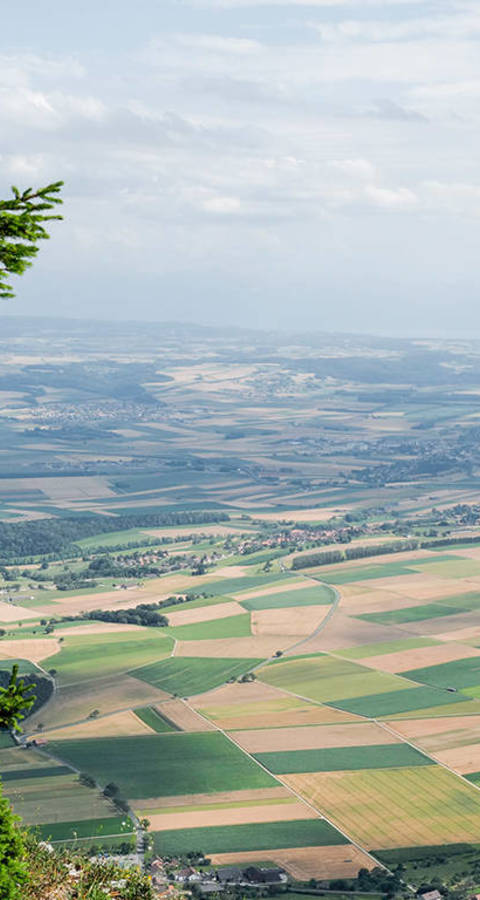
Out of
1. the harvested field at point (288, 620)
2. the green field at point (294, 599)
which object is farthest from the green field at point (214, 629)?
the green field at point (294, 599)

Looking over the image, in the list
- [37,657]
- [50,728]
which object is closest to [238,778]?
[50,728]

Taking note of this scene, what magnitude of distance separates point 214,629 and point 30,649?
1561 centimetres

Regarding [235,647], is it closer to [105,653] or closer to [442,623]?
[105,653]

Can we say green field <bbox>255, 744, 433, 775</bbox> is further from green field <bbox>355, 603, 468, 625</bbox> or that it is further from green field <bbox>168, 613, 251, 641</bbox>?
green field <bbox>355, 603, 468, 625</bbox>

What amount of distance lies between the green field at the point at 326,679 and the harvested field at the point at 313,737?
6756 millimetres

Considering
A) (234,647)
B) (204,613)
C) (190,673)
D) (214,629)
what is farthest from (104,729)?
(204,613)

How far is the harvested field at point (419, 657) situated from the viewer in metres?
82.6

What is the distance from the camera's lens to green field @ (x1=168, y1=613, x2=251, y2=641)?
9125cm

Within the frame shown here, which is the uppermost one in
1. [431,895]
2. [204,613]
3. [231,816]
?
[431,895]

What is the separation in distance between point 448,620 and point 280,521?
63.9 meters

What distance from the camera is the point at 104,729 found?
222 ft

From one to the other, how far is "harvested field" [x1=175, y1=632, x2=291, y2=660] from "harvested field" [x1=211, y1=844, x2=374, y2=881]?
1362 inches

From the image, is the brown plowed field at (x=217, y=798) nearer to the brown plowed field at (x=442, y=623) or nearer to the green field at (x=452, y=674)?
the green field at (x=452, y=674)

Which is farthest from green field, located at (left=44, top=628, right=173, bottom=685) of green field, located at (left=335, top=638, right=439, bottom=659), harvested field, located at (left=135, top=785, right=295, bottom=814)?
harvested field, located at (left=135, top=785, right=295, bottom=814)
